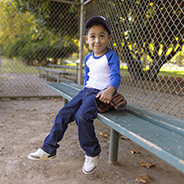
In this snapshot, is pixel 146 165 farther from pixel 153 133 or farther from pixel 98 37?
pixel 98 37

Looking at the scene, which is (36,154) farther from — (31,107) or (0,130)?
(31,107)

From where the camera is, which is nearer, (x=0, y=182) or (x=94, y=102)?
(x=0, y=182)

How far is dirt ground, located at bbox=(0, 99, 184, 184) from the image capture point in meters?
1.78

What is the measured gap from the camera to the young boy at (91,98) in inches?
72.1

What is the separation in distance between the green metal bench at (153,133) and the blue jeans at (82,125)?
0.40 feet

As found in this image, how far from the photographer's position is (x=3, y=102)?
461cm

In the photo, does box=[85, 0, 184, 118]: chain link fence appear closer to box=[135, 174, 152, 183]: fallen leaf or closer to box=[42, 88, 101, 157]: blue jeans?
box=[135, 174, 152, 183]: fallen leaf

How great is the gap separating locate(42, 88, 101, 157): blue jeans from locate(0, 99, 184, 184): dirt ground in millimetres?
223

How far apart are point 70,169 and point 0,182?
63cm

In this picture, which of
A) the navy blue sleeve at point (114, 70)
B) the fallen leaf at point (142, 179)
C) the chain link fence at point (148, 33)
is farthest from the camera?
the chain link fence at point (148, 33)

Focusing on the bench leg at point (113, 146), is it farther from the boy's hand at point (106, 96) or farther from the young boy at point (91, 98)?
the boy's hand at point (106, 96)

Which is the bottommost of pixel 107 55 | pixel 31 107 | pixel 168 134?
pixel 31 107

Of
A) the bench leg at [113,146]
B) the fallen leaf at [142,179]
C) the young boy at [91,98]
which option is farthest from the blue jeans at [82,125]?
the fallen leaf at [142,179]

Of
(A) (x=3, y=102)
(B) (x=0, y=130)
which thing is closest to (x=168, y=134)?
(B) (x=0, y=130)
